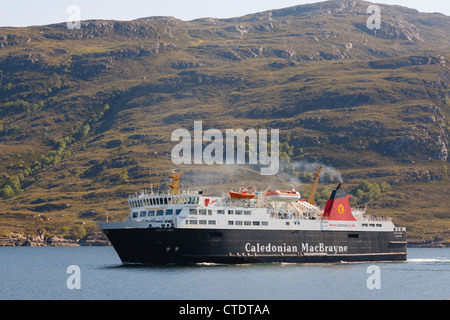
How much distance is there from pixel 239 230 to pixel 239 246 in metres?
2.05

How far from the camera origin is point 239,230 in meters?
88.1

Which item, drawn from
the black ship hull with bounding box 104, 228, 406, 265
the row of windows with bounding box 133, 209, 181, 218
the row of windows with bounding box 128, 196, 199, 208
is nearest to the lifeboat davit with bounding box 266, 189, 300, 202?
the black ship hull with bounding box 104, 228, 406, 265

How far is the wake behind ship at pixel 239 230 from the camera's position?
84.4m

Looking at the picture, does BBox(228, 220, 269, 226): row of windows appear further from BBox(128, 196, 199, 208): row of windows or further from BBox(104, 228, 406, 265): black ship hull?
BBox(128, 196, 199, 208): row of windows

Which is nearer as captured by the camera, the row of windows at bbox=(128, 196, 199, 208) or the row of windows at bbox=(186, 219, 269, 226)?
the row of windows at bbox=(186, 219, 269, 226)

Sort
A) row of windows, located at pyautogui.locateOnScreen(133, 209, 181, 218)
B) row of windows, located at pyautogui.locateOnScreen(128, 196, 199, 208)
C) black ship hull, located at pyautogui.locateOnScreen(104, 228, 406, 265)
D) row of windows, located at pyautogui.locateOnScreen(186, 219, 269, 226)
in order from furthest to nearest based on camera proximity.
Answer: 1. row of windows, located at pyautogui.locateOnScreen(128, 196, 199, 208)
2. row of windows, located at pyautogui.locateOnScreen(133, 209, 181, 218)
3. row of windows, located at pyautogui.locateOnScreen(186, 219, 269, 226)
4. black ship hull, located at pyautogui.locateOnScreen(104, 228, 406, 265)

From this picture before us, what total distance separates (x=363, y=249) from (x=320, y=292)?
120 feet

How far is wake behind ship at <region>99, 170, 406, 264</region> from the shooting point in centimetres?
8438

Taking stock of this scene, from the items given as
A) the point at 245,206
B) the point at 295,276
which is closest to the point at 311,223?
the point at 245,206

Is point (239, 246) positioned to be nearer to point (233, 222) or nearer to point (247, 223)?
point (233, 222)

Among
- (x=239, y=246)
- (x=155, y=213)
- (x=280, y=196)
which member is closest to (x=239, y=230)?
(x=239, y=246)

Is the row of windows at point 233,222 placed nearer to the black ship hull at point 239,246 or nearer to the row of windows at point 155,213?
the black ship hull at point 239,246
